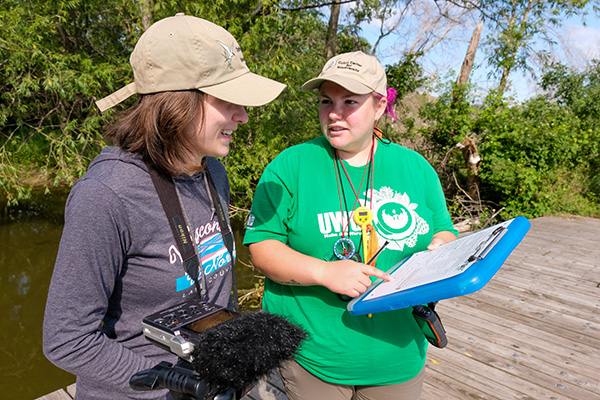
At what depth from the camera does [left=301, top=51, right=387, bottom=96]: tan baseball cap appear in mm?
1452

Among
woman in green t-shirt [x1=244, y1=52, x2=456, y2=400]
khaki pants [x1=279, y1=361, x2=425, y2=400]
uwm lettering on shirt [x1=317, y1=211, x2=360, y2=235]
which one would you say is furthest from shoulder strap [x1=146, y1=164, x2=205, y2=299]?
khaki pants [x1=279, y1=361, x2=425, y2=400]

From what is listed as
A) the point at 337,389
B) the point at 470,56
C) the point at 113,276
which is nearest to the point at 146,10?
the point at 113,276

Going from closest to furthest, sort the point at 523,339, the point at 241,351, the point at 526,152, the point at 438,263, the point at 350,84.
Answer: the point at 241,351 < the point at 438,263 < the point at 350,84 < the point at 523,339 < the point at 526,152

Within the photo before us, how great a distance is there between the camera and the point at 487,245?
45.7 inches

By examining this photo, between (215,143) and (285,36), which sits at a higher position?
(285,36)

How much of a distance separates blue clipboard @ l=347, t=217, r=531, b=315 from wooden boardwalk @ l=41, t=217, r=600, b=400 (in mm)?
1760

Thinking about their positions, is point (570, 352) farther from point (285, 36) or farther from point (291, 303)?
point (285, 36)

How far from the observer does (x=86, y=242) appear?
0.92 meters

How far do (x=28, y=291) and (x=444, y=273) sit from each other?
323 inches

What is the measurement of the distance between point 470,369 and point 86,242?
9.72 ft

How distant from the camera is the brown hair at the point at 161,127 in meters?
1.09

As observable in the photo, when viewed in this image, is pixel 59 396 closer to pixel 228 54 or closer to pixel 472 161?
pixel 228 54

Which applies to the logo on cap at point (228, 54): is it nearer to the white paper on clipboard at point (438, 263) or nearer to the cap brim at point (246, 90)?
the cap brim at point (246, 90)

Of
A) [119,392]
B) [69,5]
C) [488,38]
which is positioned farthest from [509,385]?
[488,38]
